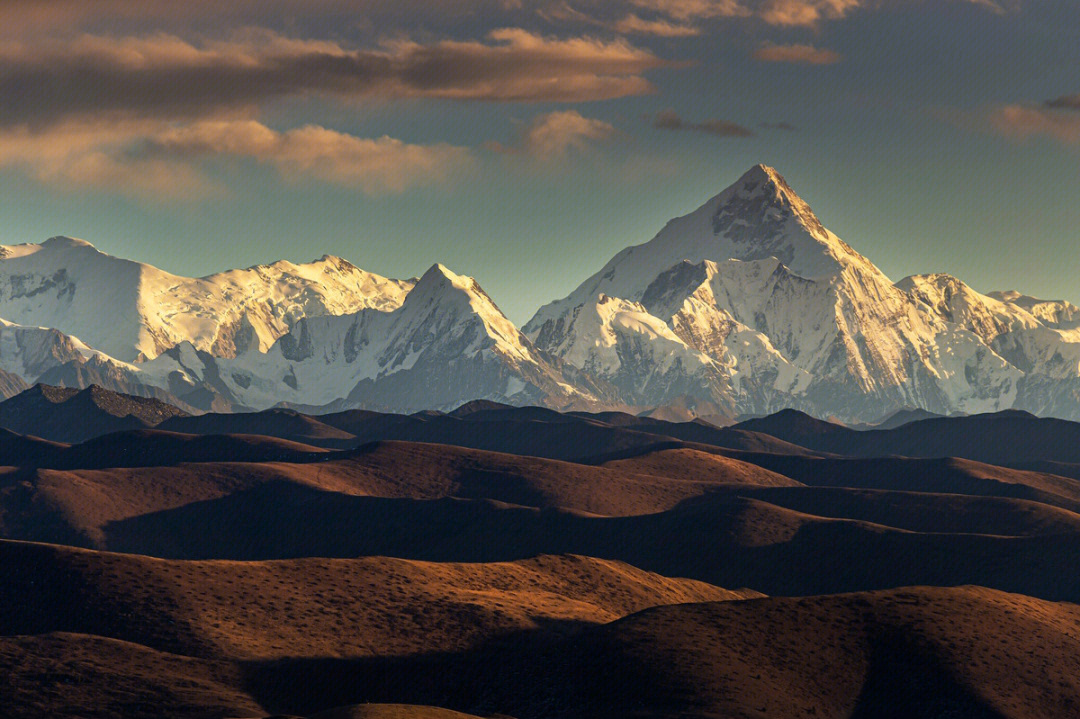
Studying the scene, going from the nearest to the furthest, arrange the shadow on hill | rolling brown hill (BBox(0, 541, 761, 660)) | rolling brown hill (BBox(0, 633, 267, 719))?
1. rolling brown hill (BBox(0, 633, 267, 719))
2. the shadow on hill
3. rolling brown hill (BBox(0, 541, 761, 660))

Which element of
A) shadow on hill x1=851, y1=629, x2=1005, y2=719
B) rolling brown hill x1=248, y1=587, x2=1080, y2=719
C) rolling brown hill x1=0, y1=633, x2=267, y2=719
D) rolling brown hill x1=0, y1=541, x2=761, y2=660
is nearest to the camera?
rolling brown hill x1=0, y1=633, x2=267, y2=719

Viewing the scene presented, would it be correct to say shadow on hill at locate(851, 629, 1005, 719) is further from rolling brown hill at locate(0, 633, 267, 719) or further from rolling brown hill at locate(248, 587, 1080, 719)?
rolling brown hill at locate(0, 633, 267, 719)

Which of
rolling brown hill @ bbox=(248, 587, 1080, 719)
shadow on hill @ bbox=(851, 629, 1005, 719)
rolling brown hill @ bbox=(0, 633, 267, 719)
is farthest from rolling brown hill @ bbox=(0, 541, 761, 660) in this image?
shadow on hill @ bbox=(851, 629, 1005, 719)

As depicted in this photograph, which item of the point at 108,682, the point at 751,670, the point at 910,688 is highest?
the point at 751,670

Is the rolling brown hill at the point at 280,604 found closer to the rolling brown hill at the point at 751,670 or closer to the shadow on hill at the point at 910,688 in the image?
the rolling brown hill at the point at 751,670

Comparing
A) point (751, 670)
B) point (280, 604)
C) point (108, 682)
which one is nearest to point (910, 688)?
point (751, 670)

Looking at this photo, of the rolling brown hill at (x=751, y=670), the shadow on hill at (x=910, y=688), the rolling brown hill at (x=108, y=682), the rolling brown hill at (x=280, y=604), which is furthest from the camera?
the rolling brown hill at (x=280, y=604)

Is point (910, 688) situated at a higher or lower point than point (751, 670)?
lower

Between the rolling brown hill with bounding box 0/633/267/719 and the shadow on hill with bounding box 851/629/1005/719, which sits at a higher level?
the shadow on hill with bounding box 851/629/1005/719

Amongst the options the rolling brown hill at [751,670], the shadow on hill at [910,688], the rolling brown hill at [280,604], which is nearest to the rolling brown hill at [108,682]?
the rolling brown hill at [751,670]

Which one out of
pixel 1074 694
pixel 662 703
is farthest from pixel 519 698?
pixel 1074 694

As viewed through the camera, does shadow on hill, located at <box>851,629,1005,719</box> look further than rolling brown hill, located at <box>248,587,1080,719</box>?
Yes

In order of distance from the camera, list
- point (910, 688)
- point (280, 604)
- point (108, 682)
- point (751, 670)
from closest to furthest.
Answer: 1. point (108, 682)
2. point (751, 670)
3. point (910, 688)
4. point (280, 604)

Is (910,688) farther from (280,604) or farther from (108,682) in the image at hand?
(108,682)
